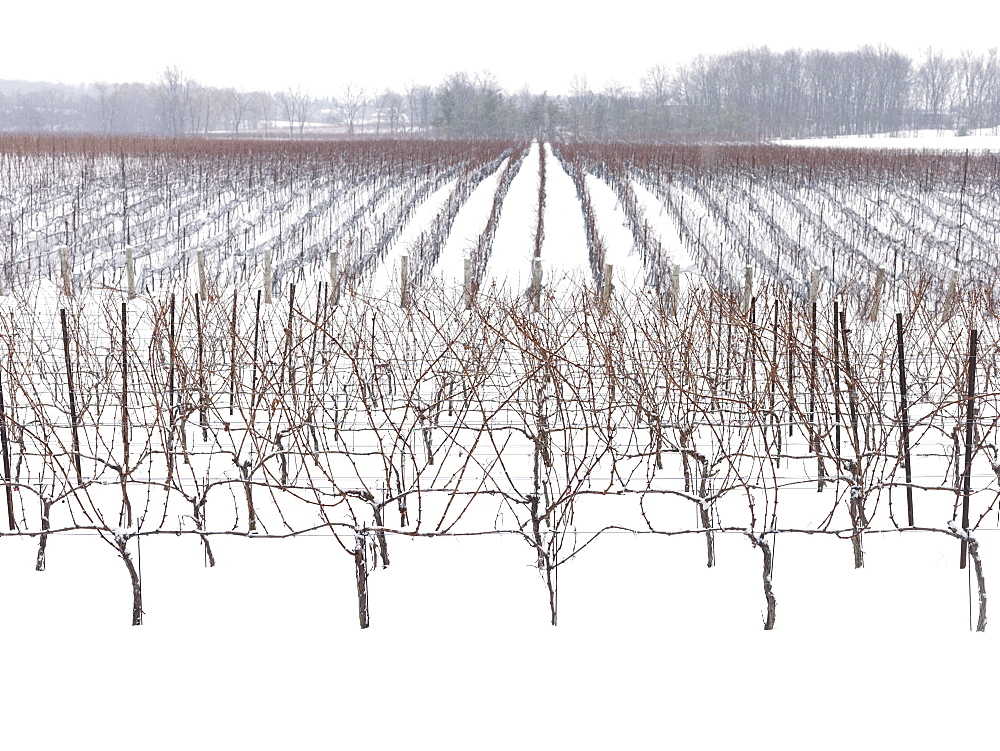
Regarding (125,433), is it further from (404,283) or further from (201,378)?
(404,283)

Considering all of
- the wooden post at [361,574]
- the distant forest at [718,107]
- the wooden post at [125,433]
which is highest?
the distant forest at [718,107]

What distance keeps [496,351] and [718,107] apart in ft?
210

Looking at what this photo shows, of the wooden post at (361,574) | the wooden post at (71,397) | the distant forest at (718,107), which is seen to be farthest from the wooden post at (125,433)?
the distant forest at (718,107)

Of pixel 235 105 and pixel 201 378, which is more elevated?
pixel 235 105

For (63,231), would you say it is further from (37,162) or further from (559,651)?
(559,651)

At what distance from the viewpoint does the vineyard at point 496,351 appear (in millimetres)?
4988

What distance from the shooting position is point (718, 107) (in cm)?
6881

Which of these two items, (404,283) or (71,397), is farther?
(404,283)

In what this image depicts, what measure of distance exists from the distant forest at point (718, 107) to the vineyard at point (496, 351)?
29893 mm

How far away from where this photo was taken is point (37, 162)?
86.8ft

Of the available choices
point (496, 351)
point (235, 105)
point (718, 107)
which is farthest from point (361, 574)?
point (235, 105)

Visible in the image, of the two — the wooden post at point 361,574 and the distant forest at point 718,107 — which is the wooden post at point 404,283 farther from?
the distant forest at point 718,107

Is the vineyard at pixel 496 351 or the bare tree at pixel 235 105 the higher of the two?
the bare tree at pixel 235 105

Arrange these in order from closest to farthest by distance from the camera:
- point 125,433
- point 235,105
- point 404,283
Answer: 1. point 125,433
2. point 404,283
3. point 235,105
